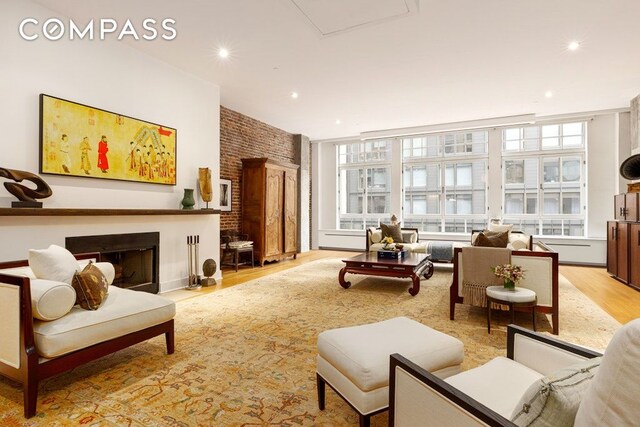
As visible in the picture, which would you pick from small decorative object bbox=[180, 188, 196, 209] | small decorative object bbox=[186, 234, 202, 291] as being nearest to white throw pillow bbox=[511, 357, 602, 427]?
small decorative object bbox=[180, 188, 196, 209]

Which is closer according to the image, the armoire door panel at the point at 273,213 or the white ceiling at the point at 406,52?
the white ceiling at the point at 406,52

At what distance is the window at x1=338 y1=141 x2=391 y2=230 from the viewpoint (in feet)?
30.4

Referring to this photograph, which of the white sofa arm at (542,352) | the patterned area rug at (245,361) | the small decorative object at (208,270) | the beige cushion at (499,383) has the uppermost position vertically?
the white sofa arm at (542,352)

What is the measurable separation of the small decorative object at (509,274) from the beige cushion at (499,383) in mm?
1796

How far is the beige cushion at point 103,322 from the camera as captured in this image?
6.38ft

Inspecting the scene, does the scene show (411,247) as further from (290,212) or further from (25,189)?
(25,189)

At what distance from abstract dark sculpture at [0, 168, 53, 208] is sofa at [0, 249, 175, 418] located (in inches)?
42.6

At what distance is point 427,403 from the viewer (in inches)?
45.0

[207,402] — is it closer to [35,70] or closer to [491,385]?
[491,385]

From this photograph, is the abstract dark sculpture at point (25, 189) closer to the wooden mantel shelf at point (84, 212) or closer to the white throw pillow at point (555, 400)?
the wooden mantel shelf at point (84, 212)

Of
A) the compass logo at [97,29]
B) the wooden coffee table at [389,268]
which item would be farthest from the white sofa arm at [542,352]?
the compass logo at [97,29]

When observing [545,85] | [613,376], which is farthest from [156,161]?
[545,85]

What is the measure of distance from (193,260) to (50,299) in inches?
125

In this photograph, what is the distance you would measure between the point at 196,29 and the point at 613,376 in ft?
14.3
